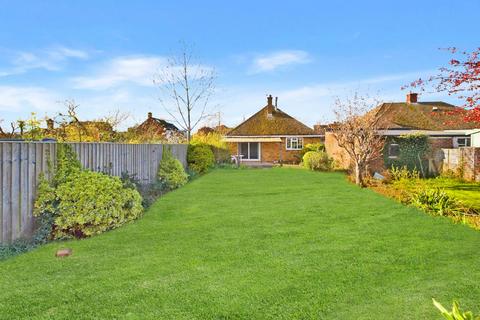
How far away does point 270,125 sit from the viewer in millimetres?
39531

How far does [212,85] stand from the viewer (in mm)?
32375

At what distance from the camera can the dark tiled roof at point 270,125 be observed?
38.6 meters

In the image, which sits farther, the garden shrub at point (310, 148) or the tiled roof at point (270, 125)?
the tiled roof at point (270, 125)

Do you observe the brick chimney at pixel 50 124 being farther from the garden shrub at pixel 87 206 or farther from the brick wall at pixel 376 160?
the brick wall at pixel 376 160

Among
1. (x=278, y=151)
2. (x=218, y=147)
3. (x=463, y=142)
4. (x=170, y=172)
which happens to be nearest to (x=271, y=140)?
(x=278, y=151)

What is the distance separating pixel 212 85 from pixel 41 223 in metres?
25.8

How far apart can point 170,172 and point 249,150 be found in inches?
868

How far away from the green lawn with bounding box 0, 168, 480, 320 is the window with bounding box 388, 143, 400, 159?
14.5 meters

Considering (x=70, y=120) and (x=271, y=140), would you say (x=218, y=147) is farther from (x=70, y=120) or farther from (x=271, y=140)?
(x=70, y=120)

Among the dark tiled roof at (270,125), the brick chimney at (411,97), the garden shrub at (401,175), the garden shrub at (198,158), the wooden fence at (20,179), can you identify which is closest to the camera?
the wooden fence at (20,179)

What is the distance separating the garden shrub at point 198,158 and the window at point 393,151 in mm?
11446

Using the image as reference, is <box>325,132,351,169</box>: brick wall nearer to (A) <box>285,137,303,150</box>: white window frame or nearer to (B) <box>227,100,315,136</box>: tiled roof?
(A) <box>285,137,303,150</box>: white window frame

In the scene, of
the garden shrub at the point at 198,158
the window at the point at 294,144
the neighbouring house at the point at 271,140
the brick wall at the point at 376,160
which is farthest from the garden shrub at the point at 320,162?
the window at the point at 294,144

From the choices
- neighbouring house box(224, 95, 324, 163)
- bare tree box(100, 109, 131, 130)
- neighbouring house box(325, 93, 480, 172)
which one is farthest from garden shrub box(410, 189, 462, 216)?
neighbouring house box(224, 95, 324, 163)
